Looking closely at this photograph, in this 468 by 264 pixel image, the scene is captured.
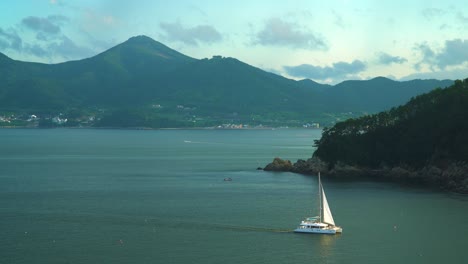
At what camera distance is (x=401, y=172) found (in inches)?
4663

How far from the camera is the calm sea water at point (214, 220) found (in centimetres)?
6106

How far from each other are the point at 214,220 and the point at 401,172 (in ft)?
176

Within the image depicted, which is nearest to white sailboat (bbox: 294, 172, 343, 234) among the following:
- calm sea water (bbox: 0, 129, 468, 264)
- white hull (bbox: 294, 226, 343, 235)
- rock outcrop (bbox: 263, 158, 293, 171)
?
white hull (bbox: 294, 226, 343, 235)

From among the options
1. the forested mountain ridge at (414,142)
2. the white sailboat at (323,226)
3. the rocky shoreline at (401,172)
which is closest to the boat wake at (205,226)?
the white sailboat at (323,226)

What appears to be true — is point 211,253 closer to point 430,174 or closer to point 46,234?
point 46,234

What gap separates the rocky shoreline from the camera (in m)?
103

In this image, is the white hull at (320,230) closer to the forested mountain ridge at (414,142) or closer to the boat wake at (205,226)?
the boat wake at (205,226)

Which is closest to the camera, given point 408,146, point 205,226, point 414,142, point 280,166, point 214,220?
point 205,226

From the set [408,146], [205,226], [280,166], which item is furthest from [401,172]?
[205,226]

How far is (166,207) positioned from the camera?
3398 inches

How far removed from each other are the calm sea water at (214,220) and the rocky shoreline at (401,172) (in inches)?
243

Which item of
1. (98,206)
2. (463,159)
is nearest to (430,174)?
(463,159)

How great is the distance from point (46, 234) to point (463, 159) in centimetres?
6874

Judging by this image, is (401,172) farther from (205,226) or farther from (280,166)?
(205,226)
